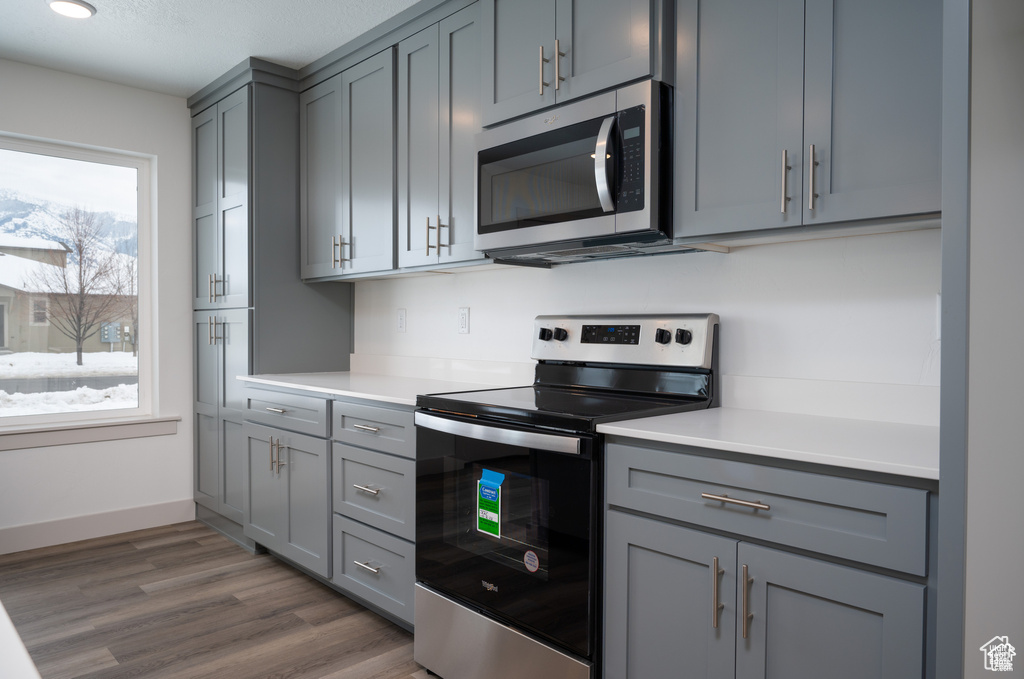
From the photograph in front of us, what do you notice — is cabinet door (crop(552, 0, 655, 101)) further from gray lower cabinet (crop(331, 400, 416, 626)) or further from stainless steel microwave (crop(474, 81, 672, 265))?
gray lower cabinet (crop(331, 400, 416, 626))

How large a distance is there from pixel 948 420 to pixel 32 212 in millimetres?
4067

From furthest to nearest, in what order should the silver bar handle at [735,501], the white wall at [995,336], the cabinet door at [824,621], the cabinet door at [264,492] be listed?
the cabinet door at [264,492]
the silver bar handle at [735,501]
the cabinet door at [824,621]
the white wall at [995,336]

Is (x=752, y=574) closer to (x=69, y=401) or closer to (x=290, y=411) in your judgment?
(x=290, y=411)

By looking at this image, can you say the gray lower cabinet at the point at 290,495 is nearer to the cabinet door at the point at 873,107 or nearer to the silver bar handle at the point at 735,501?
the silver bar handle at the point at 735,501

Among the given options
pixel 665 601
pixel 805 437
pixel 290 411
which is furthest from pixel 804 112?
pixel 290 411

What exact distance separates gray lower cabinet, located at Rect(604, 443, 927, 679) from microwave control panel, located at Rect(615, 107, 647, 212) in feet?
2.27

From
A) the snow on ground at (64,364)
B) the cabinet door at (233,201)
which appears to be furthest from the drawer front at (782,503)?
the snow on ground at (64,364)

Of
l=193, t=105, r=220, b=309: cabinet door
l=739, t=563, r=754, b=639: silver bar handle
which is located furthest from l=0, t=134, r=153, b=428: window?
Answer: l=739, t=563, r=754, b=639: silver bar handle

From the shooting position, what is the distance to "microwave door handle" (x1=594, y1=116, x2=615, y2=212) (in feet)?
6.10

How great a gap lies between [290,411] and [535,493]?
1534 mm

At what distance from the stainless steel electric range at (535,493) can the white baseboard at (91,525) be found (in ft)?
7.58

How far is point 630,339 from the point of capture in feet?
7.16

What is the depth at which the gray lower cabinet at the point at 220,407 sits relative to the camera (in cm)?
339

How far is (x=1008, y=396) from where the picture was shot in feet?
3.64
